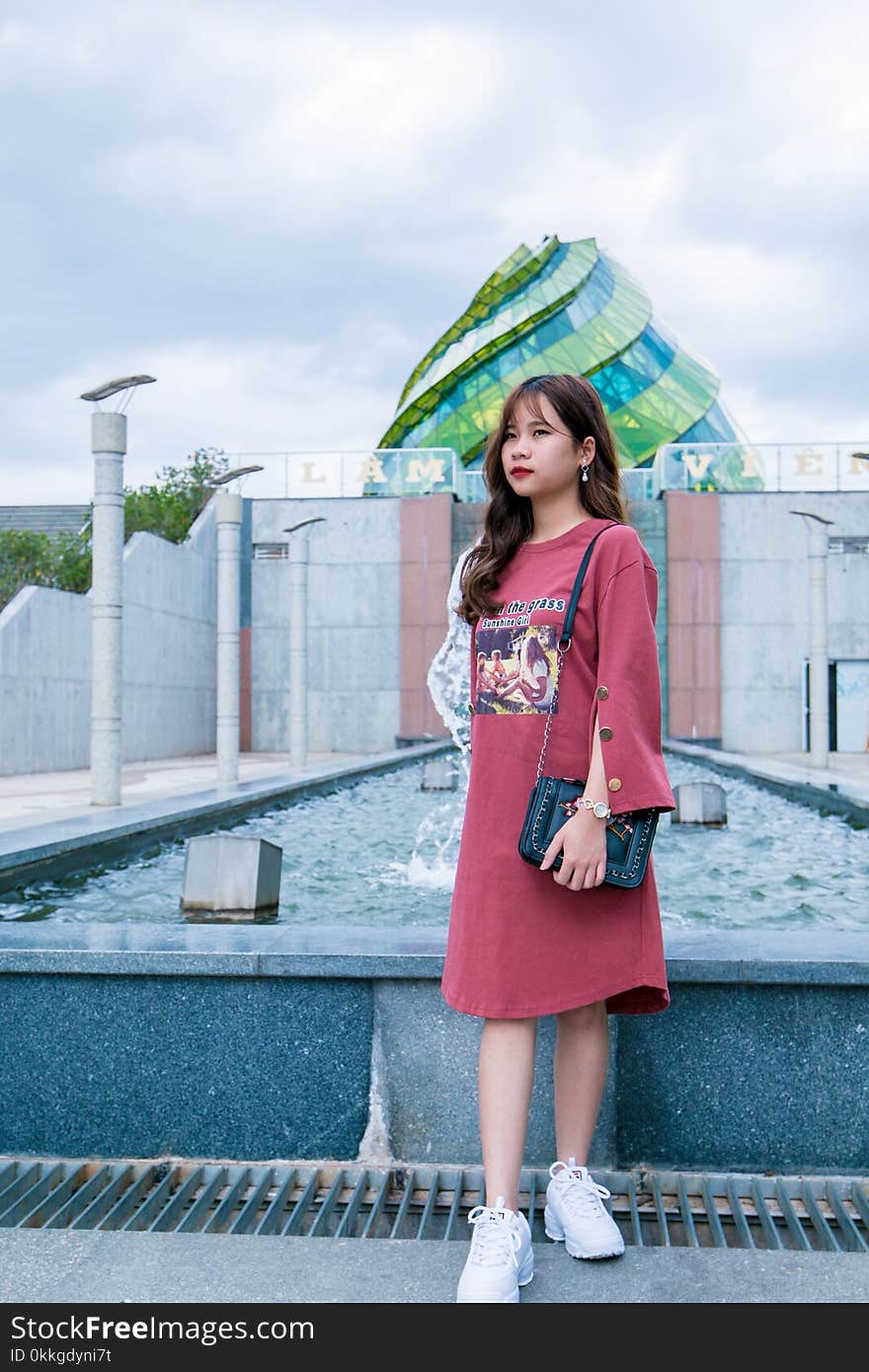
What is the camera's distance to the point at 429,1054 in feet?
9.21

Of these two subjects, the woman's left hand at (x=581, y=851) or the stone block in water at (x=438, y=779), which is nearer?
the woman's left hand at (x=581, y=851)

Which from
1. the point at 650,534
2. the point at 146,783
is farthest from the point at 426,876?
the point at 650,534

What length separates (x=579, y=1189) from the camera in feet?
7.69

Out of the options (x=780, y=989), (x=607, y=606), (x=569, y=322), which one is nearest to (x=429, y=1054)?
(x=780, y=989)

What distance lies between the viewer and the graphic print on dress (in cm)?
233

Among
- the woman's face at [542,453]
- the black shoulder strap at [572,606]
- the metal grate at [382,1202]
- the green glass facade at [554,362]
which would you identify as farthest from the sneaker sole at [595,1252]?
the green glass facade at [554,362]

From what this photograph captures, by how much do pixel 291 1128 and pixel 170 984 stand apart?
17.0 inches

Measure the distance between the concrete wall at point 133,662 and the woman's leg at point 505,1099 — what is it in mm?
13526

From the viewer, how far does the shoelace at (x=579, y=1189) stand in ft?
7.58

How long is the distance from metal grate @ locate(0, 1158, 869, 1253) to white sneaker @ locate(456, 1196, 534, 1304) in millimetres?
310

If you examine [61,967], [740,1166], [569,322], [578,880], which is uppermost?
[569,322]

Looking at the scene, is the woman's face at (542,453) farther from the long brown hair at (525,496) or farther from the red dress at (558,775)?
the red dress at (558,775)

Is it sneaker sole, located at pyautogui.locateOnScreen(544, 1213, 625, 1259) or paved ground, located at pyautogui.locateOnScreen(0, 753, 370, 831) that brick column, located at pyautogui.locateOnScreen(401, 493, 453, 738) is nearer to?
paved ground, located at pyautogui.locateOnScreen(0, 753, 370, 831)
